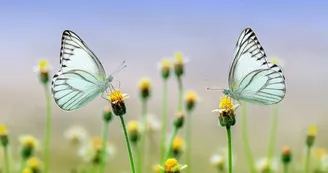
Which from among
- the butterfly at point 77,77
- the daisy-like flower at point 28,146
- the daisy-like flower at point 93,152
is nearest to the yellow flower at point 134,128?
the daisy-like flower at point 93,152

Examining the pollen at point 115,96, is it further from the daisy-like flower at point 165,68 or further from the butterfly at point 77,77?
the daisy-like flower at point 165,68

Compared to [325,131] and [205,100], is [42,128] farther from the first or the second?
[325,131]

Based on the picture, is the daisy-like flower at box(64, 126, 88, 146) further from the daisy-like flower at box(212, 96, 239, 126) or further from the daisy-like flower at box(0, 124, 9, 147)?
the daisy-like flower at box(212, 96, 239, 126)

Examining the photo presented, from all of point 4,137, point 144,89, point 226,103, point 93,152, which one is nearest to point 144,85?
point 144,89

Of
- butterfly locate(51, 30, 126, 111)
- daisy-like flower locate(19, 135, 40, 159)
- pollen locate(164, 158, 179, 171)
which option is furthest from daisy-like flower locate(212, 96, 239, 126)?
daisy-like flower locate(19, 135, 40, 159)

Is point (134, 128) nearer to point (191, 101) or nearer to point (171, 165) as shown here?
point (191, 101)
